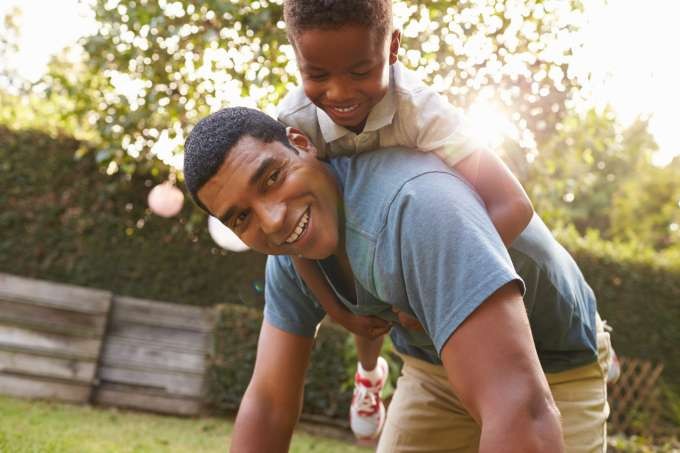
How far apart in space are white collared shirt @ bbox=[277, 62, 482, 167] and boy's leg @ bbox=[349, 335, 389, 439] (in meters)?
1.24

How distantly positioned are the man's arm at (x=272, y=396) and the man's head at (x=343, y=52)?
2.55 ft

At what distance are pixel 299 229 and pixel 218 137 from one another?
0.33 m

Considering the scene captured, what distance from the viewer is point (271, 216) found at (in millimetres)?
2016

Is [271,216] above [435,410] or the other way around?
above

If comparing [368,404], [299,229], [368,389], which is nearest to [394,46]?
[299,229]

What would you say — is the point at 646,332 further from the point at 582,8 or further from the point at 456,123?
the point at 456,123

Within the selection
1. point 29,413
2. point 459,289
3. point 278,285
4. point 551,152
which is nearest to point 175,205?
point 29,413

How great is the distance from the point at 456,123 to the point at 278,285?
2.65 ft

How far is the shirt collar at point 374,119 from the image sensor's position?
2227 mm

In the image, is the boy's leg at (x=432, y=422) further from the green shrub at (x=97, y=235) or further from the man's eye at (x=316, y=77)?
the green shrub at (x=97, y=235)

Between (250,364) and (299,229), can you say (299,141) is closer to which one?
(299,229)

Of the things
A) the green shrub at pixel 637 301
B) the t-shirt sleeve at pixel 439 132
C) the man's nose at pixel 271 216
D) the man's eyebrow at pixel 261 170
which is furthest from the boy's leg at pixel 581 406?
the green shrub at pixel 637 301

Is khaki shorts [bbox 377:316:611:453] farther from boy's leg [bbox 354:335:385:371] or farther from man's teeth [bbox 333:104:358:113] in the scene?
man's teeth [bbox 333:104:358:113]

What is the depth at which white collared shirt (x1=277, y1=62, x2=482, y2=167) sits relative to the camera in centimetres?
216
